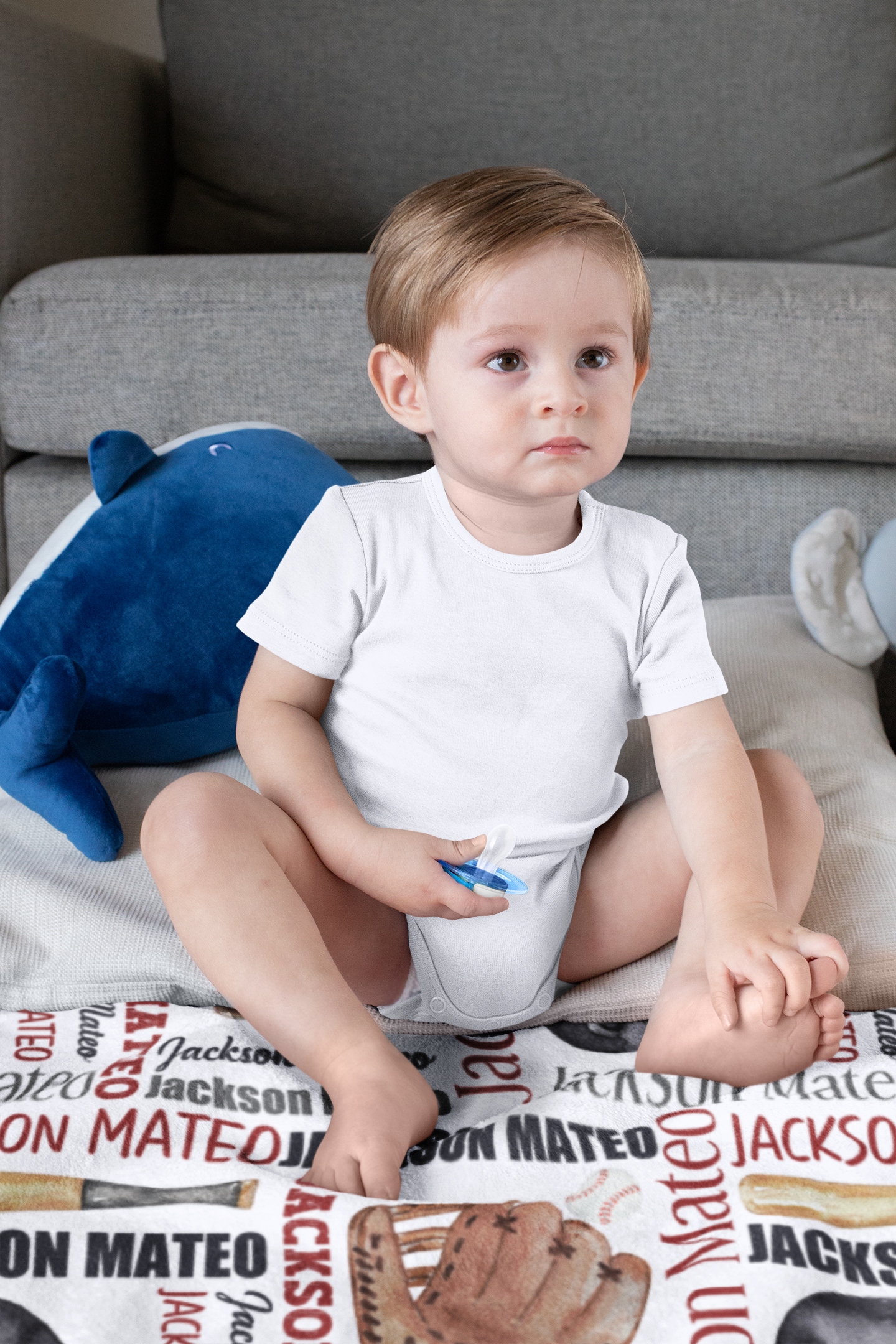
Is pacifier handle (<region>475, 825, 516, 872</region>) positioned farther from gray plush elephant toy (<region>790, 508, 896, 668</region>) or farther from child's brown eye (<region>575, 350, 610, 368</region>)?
gray plush elephant toy (<region>790, 508, 896, 668</region>)

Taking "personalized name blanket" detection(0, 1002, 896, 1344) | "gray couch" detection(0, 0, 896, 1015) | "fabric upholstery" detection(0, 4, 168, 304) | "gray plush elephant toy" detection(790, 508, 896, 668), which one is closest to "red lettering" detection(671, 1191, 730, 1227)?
"personalized name blanket" detection(0, 1002, 896, 1344)

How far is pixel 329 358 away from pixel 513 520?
53cm

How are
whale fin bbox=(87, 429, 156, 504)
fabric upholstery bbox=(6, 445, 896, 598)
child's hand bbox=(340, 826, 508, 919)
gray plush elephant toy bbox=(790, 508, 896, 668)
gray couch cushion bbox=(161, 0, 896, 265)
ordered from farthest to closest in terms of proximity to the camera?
gray couch cushion bbox=(161, 0, 896, 265) → fabric upholstery bbox=(6, 445, 896, 598) → gray plush elephant toy bbox=(790, 508, 896, 668) → whale fin bbox=(87, 429, 156, 504) → child's hand bbox=(340, 826, 508, 919)

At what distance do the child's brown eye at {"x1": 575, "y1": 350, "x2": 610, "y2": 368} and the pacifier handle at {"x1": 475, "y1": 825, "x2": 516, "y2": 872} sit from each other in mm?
281

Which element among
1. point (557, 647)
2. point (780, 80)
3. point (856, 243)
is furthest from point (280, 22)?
point (557, 647)

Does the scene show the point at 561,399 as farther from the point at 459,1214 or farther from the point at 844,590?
the point at 844,590

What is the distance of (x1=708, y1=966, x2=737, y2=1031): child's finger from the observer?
596 mm

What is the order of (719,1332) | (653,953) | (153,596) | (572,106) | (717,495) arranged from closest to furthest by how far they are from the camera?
(719,1332) → (653,953) → (153,596) → (717,495) → (572,106)

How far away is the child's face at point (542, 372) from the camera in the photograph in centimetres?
64

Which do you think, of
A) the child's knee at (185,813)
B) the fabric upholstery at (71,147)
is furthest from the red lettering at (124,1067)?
the fabric upholstery at (71,147)

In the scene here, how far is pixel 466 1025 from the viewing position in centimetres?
72

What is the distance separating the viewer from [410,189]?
1629 mm

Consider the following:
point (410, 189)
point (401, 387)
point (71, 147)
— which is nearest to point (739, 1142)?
point (401, 387)

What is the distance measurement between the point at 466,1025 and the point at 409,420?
393mm
